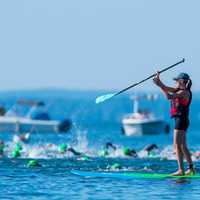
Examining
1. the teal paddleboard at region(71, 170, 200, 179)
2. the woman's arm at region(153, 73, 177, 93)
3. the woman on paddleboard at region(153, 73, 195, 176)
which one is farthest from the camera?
the teal paddleboard at region(71, 170, 200, 179)

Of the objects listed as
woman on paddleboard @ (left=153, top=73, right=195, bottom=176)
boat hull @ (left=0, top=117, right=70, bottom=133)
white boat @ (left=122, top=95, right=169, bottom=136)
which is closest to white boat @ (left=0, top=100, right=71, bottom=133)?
boat hull @ (left=0, top=117, right=70, bottom=133)

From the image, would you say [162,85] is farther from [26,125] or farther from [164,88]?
[26,125]

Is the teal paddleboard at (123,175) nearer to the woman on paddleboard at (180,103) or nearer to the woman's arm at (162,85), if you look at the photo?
the woman on paddleboard at (180,103)

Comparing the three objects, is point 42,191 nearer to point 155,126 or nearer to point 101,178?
point 101,178

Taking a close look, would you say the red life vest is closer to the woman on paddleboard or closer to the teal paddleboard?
the woman on paddleboard

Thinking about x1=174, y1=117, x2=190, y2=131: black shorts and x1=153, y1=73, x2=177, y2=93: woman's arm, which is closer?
x1=153, y1=73, x2=177, y2=93: woman's arm

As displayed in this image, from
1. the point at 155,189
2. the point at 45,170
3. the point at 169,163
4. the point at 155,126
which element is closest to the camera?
the point at 155,189

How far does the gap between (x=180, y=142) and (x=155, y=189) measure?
76.9 inches

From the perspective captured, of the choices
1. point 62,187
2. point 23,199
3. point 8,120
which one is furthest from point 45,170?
point 8,120

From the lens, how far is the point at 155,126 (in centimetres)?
11050

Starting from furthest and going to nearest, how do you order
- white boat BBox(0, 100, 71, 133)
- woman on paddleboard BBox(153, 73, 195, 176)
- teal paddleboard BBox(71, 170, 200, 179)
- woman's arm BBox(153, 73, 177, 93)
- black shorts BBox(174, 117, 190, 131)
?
white boat BBox(0, 100, 71, 133) → teal paddleboard BBox(71, 170, 200, 179) → black shorts BBox(174, 117, 190, 131) → woman on paddleboard BBox(153, 73, 195, 176) → woman's arm BBox(153, 73, 177, 93)

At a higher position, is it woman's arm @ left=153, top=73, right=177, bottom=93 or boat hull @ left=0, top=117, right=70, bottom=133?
boat hull @ left=0, top=117, right=70, bottom=133

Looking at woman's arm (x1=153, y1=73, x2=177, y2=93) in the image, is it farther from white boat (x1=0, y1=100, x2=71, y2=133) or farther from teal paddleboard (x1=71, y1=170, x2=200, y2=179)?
white boat (x1=0, y1=100, x2=71, y2=133)

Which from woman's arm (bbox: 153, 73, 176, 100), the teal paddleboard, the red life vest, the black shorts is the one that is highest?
woman's arm (bbox: 153, 73, 176, 100)
